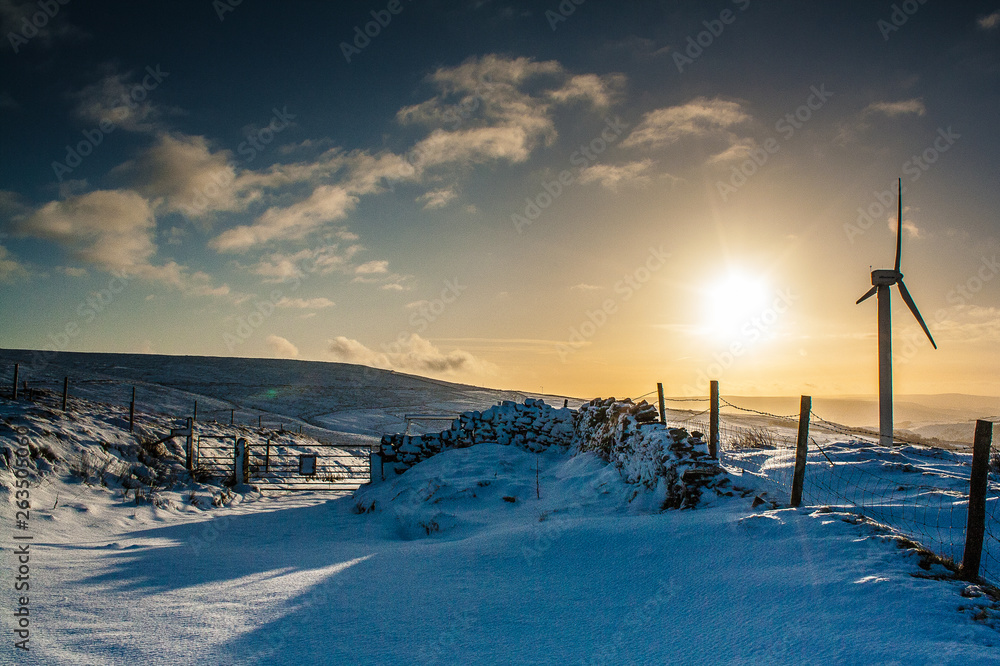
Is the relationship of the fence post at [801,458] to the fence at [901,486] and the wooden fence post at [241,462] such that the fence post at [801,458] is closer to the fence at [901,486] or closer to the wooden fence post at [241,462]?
the fence at [901,486]

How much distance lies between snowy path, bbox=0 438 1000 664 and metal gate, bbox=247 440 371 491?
30.2 ft

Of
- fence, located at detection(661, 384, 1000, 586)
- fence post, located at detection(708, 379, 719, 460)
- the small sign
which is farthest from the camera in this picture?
the small sign

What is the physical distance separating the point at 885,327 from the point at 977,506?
18.8 meters

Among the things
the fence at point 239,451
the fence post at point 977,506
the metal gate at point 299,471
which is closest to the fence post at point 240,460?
the fence at point 239,451

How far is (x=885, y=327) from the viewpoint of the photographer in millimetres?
20250

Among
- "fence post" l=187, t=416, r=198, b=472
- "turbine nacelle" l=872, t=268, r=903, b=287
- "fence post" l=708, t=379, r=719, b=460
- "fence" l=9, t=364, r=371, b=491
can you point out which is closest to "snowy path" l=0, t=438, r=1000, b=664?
"fence post" l=708, t=379, r=719, b=460

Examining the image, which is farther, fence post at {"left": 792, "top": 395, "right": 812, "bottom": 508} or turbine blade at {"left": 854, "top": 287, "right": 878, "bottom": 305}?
turbine blade at {"left": 854, "top": 287, "right": 878, "bottom": 305}

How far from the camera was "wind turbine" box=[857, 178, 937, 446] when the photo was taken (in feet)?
62.9

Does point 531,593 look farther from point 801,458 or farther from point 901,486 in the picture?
point 901,486

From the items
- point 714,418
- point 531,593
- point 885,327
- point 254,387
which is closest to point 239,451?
point 531,593

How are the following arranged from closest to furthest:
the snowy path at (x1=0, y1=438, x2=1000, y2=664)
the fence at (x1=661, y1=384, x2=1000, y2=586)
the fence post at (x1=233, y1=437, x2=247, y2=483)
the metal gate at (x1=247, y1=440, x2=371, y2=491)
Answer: the snowy path at (x1=0, y1=438, x2=1000, y2=664) → the fence at (x1=661, y1=384, x2=1000, y2=586) → the fence post at (x1=233, y1=437, x2=247, y2=483) → the metal gate at (x1=247, y1=440, x2=371, y2=491)

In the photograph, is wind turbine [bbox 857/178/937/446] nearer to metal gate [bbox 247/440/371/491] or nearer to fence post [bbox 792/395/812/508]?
fence post [bbox 792/395/812/508]

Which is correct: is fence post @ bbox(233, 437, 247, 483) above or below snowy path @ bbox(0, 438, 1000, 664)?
below

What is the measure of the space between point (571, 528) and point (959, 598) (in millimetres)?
3987
